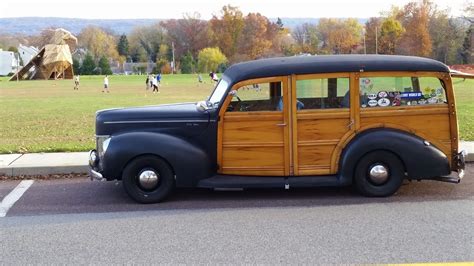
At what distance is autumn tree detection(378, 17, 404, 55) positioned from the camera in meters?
108

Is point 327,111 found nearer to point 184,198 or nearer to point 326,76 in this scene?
point 326,76

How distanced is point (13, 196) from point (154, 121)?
7.39 ft

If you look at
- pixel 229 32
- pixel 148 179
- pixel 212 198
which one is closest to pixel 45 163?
pixel 148 179

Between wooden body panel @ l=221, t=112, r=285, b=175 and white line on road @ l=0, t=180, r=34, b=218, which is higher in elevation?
wooden body panel @ l=221, t=112, r=285, b=175

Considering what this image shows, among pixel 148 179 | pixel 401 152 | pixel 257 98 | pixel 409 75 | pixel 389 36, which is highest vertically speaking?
pixel 389 36

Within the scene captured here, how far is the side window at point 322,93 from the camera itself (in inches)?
274

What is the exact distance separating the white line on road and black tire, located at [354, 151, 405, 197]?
4.40 m

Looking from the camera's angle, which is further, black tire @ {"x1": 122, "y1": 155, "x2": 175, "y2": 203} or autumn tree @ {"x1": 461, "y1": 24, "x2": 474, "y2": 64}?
autumn tree @ {"x1": 461, "y1": 24, "x2": 474, "y2": 64}

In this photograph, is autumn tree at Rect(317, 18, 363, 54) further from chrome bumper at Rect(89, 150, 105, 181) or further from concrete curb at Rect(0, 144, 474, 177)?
chrome bumper at Rect(89, 150, 105, 181)

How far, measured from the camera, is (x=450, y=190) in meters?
7.43

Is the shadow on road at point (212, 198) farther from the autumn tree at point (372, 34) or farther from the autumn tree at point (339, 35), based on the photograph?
the autumn tree at point (339, 35)

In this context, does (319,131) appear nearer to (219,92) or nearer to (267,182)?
(267,182)

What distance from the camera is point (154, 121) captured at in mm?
7211

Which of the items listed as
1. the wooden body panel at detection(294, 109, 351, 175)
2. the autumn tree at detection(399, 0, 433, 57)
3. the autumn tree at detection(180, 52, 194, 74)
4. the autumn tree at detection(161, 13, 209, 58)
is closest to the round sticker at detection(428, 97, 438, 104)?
the wooden body panel at detection(294, 109, 351, 175)
